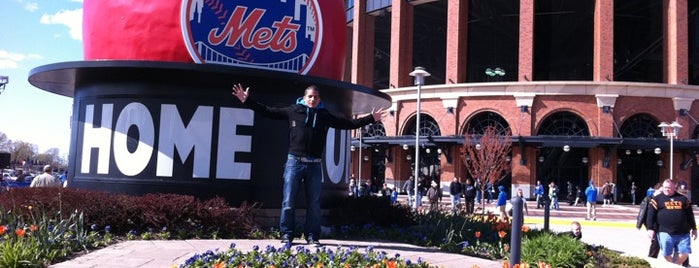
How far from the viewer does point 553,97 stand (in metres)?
38.7

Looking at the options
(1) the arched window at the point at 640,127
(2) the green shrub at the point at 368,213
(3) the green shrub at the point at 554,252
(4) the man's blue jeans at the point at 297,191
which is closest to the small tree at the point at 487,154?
(1) the arched window at the point at 640,127

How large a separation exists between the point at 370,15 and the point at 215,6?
4022 centimetres

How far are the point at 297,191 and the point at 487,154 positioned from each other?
2957cm

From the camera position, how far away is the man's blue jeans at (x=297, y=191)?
7230mm

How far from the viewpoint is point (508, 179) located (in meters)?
41.9

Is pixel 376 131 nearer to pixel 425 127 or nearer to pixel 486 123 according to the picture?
pixel 425 127

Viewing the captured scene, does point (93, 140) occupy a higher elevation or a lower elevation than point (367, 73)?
lower

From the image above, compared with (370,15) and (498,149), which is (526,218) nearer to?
(498,149)

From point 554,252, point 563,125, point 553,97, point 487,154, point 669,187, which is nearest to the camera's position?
point 554,252

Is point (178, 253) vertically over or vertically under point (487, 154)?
under

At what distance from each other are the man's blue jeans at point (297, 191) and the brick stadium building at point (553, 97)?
32345 mm

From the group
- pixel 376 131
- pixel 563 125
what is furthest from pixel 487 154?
pixel 376 131

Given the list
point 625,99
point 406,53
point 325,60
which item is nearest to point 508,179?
point 625,99

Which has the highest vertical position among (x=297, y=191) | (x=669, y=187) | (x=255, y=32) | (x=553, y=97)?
(x=553, y=97)
